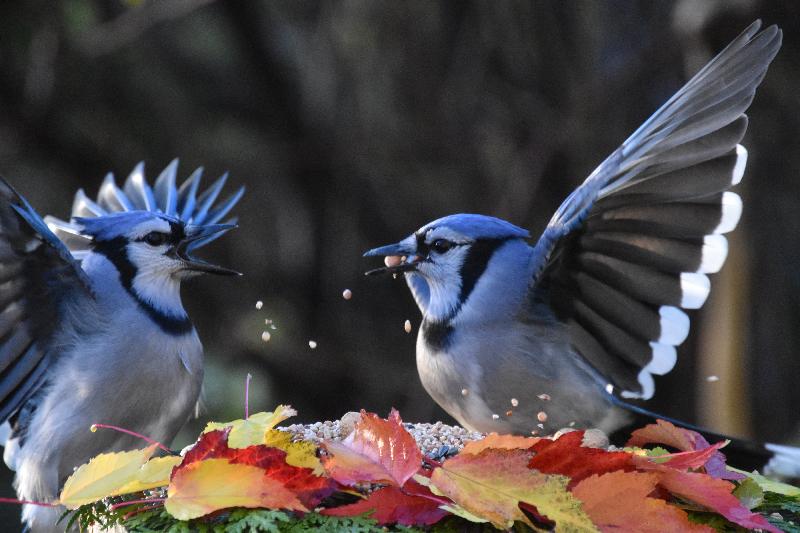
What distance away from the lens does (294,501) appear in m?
1.01

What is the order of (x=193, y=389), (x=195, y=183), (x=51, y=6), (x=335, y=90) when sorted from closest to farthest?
(x=193, y=389)
(x=195, y=183)
(x=51, y=6)
(x=335, y=90)

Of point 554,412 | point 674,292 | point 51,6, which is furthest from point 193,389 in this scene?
point 51,6

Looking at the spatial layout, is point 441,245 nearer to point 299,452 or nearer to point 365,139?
point 299,452

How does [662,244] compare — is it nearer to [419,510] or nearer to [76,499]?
[419,510]

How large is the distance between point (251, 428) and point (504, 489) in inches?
11.4

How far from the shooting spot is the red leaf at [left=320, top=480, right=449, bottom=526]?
1.03 m

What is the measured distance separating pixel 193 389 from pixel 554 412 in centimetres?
60

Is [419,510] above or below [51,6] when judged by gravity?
below

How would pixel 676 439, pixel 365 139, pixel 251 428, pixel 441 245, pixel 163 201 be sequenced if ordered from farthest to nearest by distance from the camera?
pixel 365 139
pixel 163 201
pixel 441 245
pixel 676 439
pixel 251 428

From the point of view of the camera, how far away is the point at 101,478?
1.07m

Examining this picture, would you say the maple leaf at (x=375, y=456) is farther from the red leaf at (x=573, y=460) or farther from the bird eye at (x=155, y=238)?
the bird eye at (x=155, y=238)

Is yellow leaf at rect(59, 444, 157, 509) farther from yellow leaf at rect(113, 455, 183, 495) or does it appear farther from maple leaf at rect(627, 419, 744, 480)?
maple leaf at rect(627, 419, 744, 480)

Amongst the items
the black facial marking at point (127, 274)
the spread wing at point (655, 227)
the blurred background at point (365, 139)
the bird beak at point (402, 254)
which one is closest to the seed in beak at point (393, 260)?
the bird beak at point (402, 254)

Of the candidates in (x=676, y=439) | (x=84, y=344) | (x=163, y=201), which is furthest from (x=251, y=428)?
(x=163, y=201)
